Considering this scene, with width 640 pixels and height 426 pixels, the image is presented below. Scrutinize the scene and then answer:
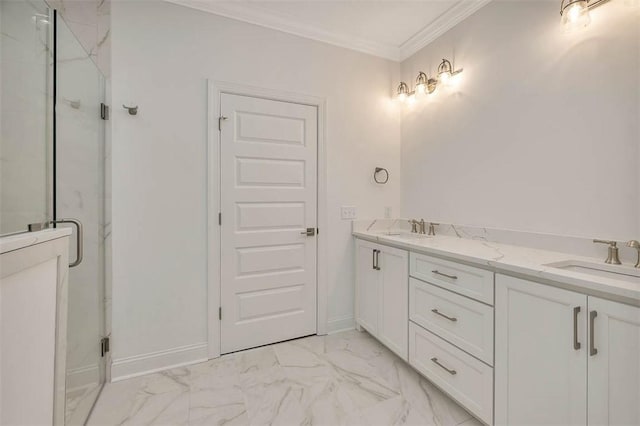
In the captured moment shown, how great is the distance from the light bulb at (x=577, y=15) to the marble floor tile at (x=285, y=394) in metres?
2.17

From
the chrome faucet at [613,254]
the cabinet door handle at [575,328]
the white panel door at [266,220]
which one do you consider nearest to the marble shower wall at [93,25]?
the white panel door at [266,220]

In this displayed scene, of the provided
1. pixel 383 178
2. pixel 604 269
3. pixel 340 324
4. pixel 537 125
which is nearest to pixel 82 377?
pixel 340 324

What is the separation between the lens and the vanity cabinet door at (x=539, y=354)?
1079 millimetres

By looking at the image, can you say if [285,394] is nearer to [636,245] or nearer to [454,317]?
[454,317]

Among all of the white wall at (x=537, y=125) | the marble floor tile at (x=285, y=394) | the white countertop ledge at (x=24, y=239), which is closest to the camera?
the white countertop ledge at (x=24, y=239)

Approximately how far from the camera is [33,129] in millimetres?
1123

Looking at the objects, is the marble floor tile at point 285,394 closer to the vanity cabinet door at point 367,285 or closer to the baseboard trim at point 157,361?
the baseboard trim at point 157,361

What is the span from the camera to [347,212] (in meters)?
2.61

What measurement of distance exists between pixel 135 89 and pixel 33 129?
92 centimetres

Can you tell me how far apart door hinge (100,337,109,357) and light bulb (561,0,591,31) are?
324 cm

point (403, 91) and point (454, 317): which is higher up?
point (403, 91)

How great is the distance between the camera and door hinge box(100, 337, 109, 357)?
1.77 m

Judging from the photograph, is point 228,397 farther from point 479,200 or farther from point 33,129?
point 479,200

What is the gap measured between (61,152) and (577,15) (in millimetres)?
2663
